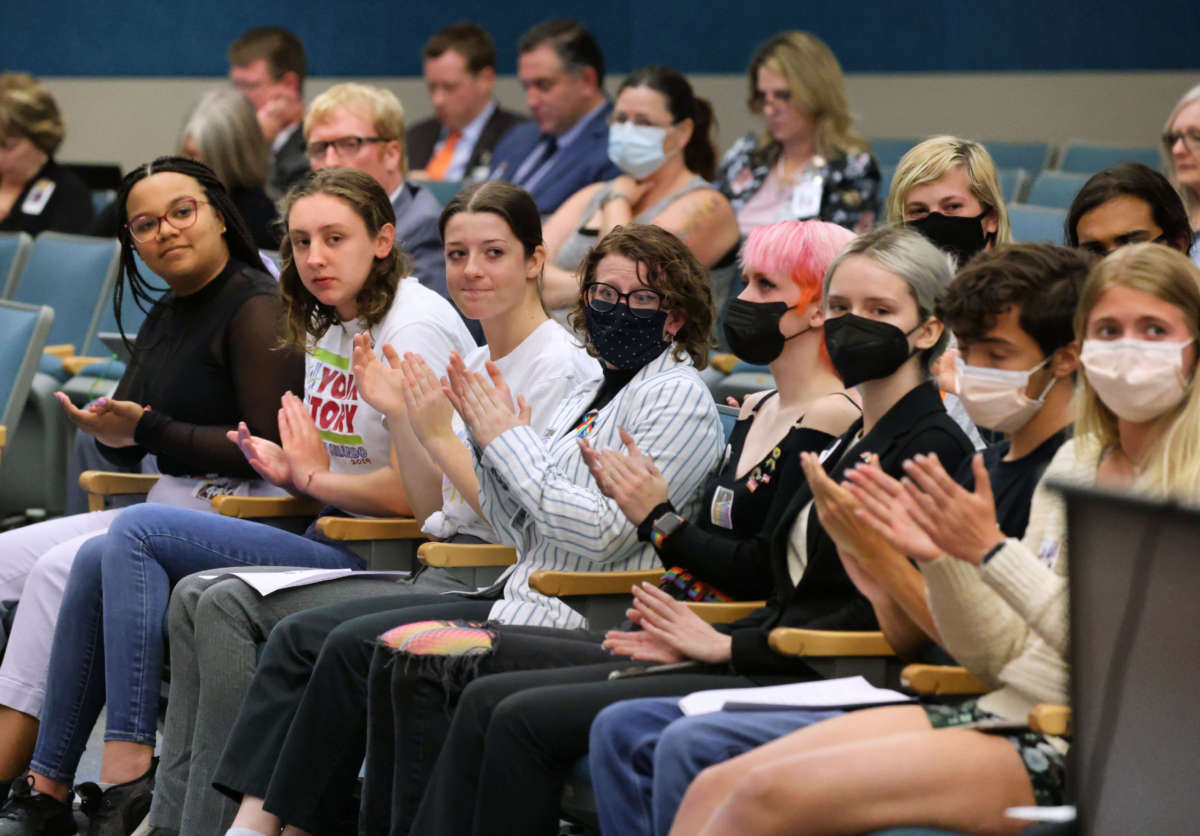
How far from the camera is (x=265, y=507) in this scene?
355cm

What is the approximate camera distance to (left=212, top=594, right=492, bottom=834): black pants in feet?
9.30

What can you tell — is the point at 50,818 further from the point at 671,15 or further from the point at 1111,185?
the point at 671,15

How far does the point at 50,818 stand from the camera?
3240 millimetres

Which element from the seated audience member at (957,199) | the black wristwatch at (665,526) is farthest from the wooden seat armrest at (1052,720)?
the seated audience member at (957,199)

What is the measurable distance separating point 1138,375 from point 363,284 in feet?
6.11

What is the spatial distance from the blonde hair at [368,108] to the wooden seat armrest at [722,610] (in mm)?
2438

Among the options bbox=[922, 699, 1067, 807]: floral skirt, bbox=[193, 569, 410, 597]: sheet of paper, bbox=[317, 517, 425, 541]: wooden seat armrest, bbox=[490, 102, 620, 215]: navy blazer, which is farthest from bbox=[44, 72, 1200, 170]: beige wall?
bbox=[922, 699, 1067, 807]: floral skirt

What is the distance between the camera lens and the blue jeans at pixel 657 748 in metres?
2.20

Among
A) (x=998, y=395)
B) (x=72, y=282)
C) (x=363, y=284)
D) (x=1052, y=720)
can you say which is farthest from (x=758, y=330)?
(x=72, y=282)

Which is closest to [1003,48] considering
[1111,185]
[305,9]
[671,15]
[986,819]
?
→ [671,15]

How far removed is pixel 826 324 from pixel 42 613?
1.84m

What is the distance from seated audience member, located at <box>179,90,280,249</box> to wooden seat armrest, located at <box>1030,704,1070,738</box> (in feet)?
12.3

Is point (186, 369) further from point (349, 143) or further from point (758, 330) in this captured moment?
point (758, 330)

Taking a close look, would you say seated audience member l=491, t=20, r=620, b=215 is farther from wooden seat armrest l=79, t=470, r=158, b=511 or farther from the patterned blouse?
wooden seat armrest l=79, t=470, r=158, b=511
